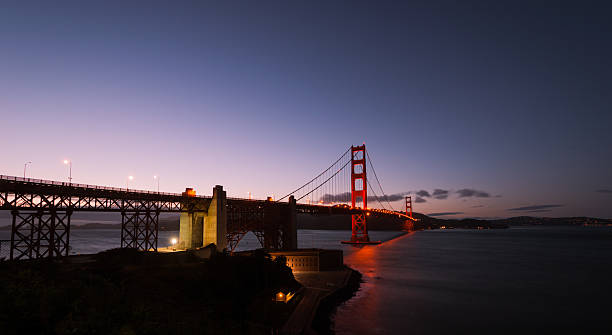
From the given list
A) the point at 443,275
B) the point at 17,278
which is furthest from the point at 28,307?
the point at 443,275

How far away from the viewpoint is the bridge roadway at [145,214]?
113 feet

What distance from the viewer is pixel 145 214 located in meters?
46.6

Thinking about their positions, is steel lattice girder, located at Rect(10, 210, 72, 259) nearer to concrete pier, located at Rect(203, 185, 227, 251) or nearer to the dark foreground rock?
the dark foreground rock

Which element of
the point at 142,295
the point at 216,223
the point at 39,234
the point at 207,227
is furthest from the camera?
the point at 207,227

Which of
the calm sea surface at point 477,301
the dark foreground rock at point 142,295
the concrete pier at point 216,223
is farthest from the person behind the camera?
the concrete pier at point 216,223

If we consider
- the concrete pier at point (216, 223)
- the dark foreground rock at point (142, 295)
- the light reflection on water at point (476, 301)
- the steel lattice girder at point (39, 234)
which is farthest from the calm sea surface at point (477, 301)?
the steel lattice girder at point (39, 234)

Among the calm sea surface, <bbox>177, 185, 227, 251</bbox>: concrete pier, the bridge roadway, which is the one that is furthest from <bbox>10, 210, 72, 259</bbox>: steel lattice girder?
the calm sea surface

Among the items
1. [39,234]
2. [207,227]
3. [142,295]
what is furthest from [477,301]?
[39,234]

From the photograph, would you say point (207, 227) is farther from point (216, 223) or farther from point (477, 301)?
point (477, 301)

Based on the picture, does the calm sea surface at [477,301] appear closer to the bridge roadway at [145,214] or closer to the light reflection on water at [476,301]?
the light reflection on water at [476,301]

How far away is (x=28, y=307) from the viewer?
13492 mm

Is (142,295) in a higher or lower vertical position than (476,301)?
higher

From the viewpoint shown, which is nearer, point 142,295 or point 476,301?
point 142,295

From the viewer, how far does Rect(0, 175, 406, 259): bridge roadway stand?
34312 millimetres
